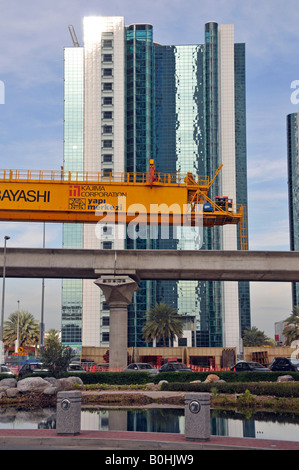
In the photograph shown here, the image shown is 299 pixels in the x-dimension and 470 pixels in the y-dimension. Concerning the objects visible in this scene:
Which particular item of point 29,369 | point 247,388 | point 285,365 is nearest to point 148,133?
point 29,369

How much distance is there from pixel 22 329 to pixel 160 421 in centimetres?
9628

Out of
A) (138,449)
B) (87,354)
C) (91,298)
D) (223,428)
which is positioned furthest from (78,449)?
(91,298)

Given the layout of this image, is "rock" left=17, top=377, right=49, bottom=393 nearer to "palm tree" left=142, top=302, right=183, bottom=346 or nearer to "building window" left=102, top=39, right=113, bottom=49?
"palm tree" left=142, top=302, right=183, bottom=346

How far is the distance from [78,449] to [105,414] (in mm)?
8636

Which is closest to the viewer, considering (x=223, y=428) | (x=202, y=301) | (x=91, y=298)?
(x=223, y=428)

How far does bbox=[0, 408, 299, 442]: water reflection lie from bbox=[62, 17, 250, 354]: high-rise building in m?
93.6

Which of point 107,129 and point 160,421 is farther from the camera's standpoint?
point 107,129

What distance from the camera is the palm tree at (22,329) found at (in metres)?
110

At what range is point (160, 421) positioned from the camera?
2048cm

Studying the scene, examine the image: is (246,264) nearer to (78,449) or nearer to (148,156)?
(78,449)

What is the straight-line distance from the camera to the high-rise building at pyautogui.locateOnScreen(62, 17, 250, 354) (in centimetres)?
12262

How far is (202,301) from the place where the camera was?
431 feet

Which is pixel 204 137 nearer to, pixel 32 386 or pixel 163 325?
pixel 163 325

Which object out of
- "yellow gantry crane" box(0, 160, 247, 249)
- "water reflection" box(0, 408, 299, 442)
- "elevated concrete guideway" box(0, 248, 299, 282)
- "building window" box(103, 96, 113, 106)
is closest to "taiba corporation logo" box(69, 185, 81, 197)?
"yellow gantry crane" box(0, 160, 247, 249)
